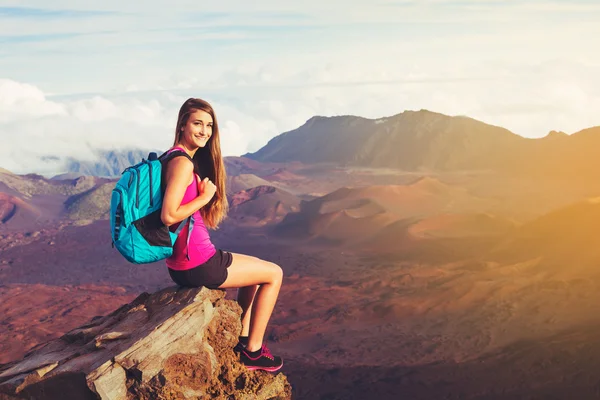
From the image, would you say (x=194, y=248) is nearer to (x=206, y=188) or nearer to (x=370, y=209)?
(x=206, y=188)

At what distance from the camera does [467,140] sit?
77.4 meters

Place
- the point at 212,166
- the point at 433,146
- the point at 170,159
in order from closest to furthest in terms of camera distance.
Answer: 1. the point at 170,159
2. the point at 212,166
3. the point at 433,146

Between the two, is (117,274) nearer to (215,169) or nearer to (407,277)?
(407,277)

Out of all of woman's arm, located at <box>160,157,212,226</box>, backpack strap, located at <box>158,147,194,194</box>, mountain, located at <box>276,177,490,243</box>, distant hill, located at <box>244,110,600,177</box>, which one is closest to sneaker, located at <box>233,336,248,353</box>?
woman's arm, located at <box>160,157,212,226</box>

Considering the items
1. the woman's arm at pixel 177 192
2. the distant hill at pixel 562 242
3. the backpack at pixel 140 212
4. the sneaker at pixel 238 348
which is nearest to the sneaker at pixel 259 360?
the sneaker at pixel 238 348

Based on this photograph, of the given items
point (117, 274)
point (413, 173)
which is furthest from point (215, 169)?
point (413, 173)

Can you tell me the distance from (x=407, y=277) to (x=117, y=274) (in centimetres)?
1668

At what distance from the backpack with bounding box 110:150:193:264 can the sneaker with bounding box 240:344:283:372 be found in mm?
1323

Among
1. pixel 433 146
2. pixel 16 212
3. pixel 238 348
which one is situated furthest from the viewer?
pixel 433 146

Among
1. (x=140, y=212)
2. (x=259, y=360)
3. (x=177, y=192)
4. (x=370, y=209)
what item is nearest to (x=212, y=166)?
(x=177, y=192)

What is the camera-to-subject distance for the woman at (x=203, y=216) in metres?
4.07

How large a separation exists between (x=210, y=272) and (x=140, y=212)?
740mm

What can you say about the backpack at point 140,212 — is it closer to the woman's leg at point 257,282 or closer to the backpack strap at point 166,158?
the backpack strap at point 166,158

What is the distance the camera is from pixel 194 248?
440 centimetres
